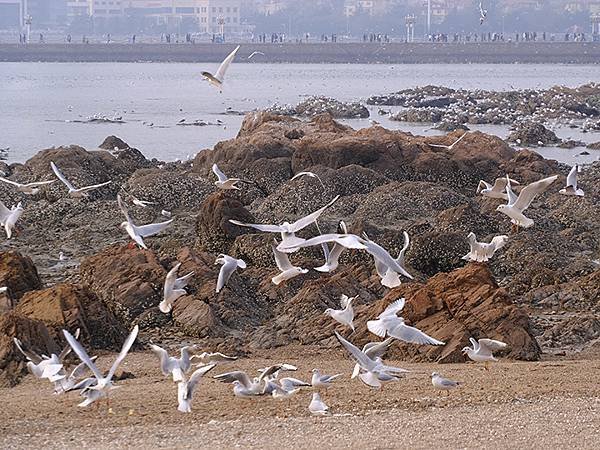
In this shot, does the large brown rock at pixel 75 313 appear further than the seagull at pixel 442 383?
Yes

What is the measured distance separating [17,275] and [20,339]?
2944 millimetres

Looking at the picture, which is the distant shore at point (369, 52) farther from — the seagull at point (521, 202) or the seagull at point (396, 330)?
the seagull at point (396, 330)

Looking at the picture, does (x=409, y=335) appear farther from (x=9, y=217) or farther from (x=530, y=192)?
(x=9, y=217)

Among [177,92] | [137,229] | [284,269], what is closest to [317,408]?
[284,269]

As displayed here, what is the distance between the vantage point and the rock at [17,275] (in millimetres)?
15375

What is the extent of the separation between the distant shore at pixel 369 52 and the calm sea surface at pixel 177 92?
4.11 ft

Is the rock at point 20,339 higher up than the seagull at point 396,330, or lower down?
lower down

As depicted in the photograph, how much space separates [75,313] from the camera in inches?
542

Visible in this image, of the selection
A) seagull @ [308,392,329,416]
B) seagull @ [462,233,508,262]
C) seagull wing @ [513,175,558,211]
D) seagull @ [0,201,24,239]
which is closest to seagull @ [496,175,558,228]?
seagull wing @ [513,175,558,211]

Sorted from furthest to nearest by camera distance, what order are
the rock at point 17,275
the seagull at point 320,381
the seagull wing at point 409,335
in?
the rock at point 17,275 < the seagull wing at point 409,335 < the seagull at point 320,381

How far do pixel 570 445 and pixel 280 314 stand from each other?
6.30m

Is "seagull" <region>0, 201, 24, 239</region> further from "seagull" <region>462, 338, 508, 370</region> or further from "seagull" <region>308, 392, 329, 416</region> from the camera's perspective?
"seagull" <region>308, 392, 329, 416</region>

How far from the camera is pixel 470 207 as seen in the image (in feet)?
71.6

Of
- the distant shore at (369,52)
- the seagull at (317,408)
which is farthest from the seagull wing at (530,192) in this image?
the distant shore at (369,52)
